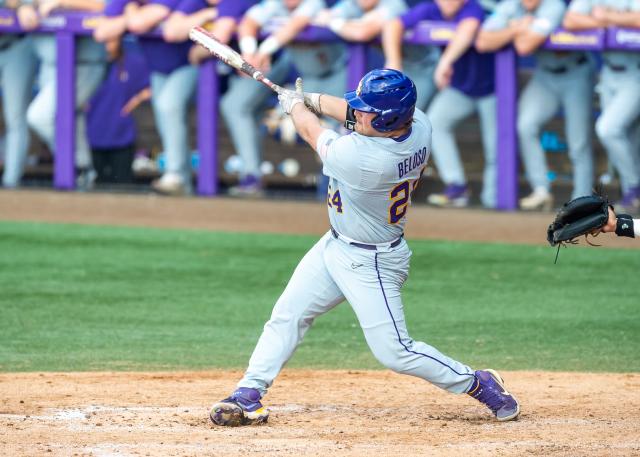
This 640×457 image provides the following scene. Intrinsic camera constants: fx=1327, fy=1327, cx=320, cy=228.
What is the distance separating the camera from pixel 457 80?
10977mm

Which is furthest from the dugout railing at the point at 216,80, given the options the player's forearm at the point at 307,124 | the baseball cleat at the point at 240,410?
the baseball cleat at the point at 240,410

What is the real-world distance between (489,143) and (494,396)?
585 cm

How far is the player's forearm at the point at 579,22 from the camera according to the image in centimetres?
1043

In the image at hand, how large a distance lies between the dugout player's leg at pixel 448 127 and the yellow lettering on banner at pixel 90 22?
3.15 meters

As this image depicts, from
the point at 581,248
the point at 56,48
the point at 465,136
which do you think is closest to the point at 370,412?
the point at 581,248

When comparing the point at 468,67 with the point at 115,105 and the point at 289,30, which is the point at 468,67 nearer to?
the point at 289,30

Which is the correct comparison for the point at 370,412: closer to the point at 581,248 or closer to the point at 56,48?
the point at 581,248

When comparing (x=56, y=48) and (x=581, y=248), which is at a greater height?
(x=56, y=48)

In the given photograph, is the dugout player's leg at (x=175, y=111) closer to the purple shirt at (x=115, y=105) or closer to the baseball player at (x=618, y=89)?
the purple shirt at (x=115, y=105)

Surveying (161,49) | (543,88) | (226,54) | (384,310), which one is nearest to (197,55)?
(161,49)

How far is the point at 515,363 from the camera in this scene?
22.6 feet

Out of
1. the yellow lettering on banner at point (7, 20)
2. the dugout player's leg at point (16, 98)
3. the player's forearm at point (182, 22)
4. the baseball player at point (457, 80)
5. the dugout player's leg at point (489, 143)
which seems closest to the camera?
the baseball player at point (457, 80)

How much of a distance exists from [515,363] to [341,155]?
2.28 meters

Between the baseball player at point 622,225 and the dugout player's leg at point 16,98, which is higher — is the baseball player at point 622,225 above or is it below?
above
